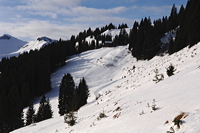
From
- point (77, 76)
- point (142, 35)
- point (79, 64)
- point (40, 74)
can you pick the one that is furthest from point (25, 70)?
point (142, 35)

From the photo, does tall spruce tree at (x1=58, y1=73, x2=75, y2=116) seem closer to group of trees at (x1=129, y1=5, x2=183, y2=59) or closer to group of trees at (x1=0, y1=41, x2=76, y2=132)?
group of trees at (x1=0, y1=41, x2=76, y2=132)

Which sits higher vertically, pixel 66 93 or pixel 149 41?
pixel 149 41

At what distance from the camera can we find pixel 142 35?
227ft

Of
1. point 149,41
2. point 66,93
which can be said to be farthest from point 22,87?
point 149,41

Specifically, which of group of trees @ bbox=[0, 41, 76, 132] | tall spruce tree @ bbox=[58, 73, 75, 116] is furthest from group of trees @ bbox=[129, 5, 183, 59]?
group of trees @ bbox=[0, 41, 76, 132]

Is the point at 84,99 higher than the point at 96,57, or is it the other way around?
the point at 96,57

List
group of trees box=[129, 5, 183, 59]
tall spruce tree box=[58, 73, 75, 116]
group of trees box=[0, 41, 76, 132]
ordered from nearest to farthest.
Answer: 1. group of trees box=[0, 41, 76, 132]
2. tall spruce tree box=[58, 73, 75, 116]
3. group of trees box=[129, 5, 183, 59]

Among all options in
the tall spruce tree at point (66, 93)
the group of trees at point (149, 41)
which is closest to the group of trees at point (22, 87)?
the tall spruce tree at point (66, 93)

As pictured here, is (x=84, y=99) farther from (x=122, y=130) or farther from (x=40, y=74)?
(x=40, y=74)

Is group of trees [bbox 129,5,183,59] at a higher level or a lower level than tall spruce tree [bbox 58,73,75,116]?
higher

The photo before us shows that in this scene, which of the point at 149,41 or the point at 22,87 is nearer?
the point at 22,87

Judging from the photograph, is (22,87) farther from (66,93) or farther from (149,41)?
(149,41)

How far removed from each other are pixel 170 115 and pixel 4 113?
3463cm

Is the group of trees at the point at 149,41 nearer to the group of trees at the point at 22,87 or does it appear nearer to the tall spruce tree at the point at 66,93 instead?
the tall spruce tree at the point at 66,93
